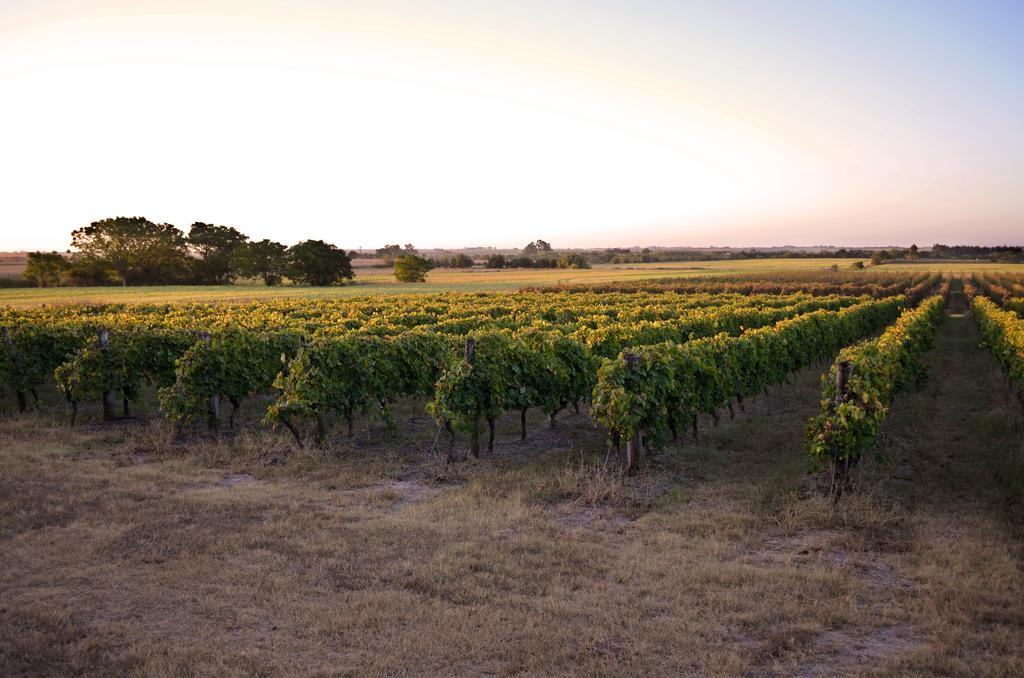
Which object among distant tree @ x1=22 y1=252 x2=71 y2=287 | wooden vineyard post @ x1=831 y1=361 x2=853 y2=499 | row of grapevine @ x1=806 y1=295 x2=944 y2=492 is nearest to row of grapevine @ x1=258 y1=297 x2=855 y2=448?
row of grapevine @ x1=806 y1=295 x2=944 y2=492

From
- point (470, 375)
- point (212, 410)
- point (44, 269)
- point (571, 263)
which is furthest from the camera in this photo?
point (571, 263)

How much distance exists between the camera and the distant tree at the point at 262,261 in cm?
7844

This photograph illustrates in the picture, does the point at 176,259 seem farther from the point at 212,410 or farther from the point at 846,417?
the point at 846,417

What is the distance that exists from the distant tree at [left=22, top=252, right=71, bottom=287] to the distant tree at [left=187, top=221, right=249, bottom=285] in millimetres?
13397

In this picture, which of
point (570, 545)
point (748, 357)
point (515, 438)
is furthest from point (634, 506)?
point (748, 357)

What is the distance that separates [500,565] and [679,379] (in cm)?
600

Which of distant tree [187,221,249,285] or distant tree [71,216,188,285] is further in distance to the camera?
distant tree [187,221,249,285]

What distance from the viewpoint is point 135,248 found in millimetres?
76312

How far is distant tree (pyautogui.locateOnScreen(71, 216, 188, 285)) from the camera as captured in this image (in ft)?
246

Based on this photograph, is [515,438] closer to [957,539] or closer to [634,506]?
[634,506]

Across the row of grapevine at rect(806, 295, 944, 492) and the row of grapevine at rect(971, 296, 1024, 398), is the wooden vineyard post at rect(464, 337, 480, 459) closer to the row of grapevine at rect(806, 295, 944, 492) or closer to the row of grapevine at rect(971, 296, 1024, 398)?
the row of grapevine at rect(806, 295, 944, 492)

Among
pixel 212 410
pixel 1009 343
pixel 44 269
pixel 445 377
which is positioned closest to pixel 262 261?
pixel 44 269

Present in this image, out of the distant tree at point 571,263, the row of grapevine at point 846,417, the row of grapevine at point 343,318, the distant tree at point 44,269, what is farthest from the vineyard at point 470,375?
the distant tree at point 571,263

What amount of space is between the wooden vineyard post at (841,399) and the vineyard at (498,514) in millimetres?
37
